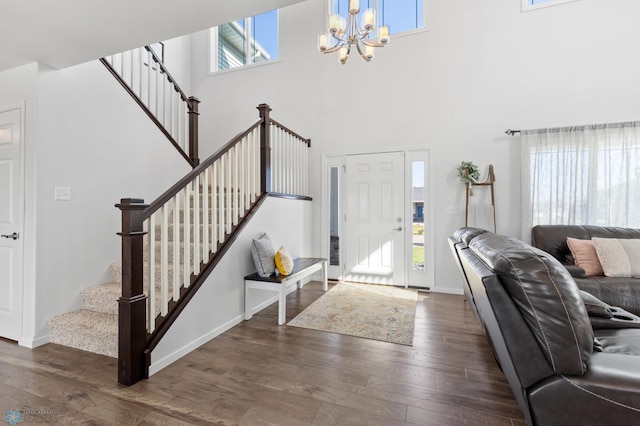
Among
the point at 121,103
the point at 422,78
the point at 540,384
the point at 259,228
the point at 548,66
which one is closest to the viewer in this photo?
the point at 540,384

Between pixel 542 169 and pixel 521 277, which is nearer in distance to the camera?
pixel 521 277

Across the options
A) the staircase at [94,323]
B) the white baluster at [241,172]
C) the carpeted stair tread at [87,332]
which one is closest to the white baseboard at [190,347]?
the staircase at [94,323]

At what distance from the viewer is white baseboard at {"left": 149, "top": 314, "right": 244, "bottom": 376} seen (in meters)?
2.09

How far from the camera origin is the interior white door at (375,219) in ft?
14.5

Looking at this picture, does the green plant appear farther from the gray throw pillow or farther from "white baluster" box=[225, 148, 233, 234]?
"white baluster" box=[225, 148, 233, 234]

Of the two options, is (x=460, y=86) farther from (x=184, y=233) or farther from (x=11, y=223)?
(x=11, y=223)

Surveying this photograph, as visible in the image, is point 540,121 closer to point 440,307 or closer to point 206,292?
point 440,307

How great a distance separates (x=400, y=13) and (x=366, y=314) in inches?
176

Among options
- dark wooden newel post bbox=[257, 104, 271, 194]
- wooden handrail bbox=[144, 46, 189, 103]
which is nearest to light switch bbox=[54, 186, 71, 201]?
dark wooden newel post bbox=[257, 104, 271, 194]

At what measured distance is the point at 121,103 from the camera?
3240 mm

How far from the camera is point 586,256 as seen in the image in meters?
2.99

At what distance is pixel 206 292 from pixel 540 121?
4469mm

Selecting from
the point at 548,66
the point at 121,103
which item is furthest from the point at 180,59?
the point at 548,66

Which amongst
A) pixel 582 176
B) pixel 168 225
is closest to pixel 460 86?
pixel 582 176
